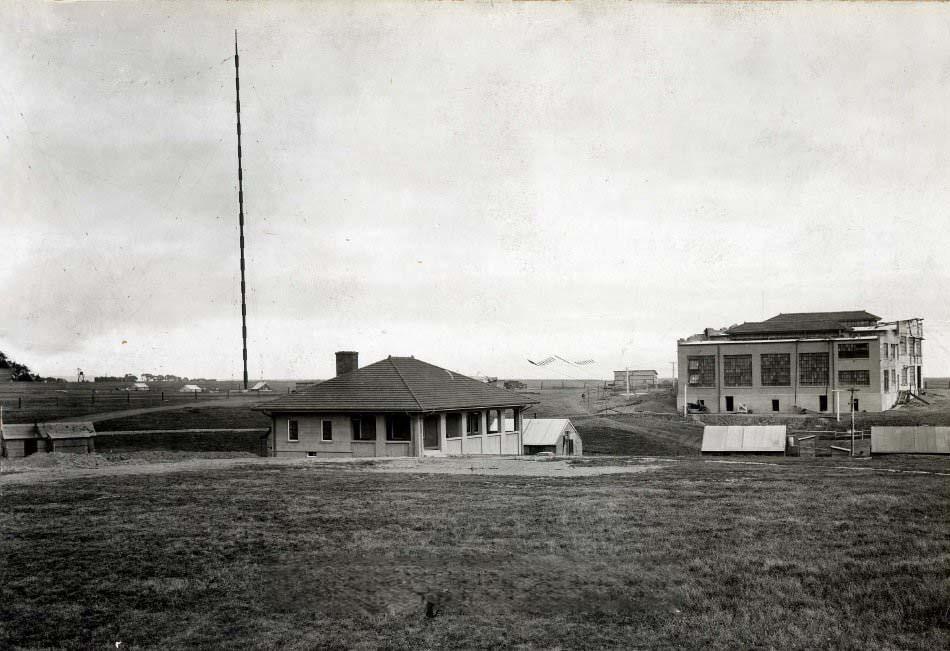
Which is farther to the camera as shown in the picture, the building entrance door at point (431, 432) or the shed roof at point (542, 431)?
the shed roof at point (542, 431)

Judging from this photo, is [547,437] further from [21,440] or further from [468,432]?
[21,440]

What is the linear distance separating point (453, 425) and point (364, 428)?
4.26 m

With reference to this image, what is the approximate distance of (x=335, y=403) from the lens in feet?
102

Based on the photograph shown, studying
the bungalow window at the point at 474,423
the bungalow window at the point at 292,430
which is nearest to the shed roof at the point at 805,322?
the bungalow window at the point at 474,423

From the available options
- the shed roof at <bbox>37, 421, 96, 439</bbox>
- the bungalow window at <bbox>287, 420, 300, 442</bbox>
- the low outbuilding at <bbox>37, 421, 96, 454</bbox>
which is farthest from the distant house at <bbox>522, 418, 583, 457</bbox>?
the shed roof at <bbox>37, 421, 96, 439</bbox>

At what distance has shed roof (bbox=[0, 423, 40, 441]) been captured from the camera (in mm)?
32875

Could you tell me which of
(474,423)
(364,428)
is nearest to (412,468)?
(364,428)

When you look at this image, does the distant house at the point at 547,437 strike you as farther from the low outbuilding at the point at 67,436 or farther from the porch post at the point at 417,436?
the low outbuilding at the point at 67,436

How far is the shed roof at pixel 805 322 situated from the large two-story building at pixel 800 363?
8 centimetres

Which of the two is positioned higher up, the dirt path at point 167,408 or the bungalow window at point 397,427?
the bungalow window at point 397,427

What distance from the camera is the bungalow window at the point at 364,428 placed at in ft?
100

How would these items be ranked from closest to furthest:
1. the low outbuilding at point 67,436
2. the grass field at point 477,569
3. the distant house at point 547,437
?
the grass field at point 477,569 → the low outbuilding at point 67,436 → the distant house at point 547,437

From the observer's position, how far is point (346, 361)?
3631cm

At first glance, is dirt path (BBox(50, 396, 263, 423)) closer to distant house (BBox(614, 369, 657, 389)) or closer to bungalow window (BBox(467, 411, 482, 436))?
bungalow window (BBox(467, 411, 482, 436))
